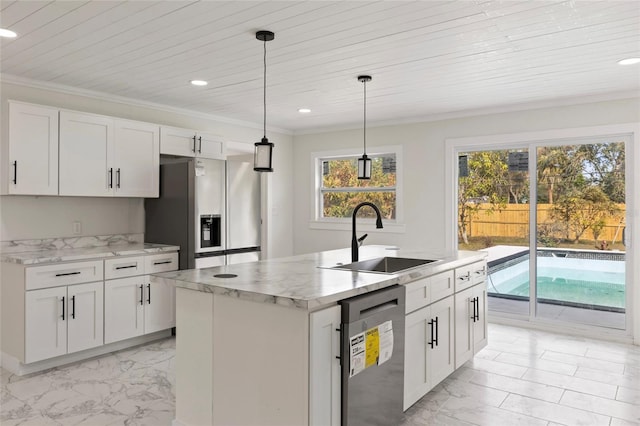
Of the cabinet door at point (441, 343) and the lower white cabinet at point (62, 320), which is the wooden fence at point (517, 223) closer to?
the cabinet door at point (441, 343)

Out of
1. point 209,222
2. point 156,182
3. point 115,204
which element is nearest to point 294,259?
point 209,222

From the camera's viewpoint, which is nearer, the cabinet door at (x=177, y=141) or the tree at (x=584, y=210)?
the tree at (x=584, y=210)

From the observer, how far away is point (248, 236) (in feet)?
15.9

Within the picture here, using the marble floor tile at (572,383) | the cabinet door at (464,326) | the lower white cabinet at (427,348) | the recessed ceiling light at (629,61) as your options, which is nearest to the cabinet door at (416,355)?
the lower white cabinet at (427,348)

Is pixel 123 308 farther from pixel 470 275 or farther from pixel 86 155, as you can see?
pixel 470 275

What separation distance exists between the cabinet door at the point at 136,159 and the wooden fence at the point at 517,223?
342 centimetres

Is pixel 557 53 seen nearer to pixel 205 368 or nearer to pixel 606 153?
pixel 606 153

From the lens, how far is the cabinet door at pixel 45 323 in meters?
3.39

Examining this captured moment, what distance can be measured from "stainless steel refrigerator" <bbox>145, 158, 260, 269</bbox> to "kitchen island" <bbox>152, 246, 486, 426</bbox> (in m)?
1.80


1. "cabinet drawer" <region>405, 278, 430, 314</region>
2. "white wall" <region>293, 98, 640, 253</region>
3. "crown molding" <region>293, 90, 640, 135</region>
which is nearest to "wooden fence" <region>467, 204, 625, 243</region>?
"white wall" <region>293, 98, 640, 253</region>

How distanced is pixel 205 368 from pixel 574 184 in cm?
398

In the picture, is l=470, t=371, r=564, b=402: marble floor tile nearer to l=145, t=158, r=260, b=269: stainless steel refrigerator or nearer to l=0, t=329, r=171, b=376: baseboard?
l=145, t=158, r=260, b=269: stainless steel refrigerator

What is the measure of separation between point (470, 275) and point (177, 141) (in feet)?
10.2

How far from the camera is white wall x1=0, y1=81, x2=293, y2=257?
12.3ft
